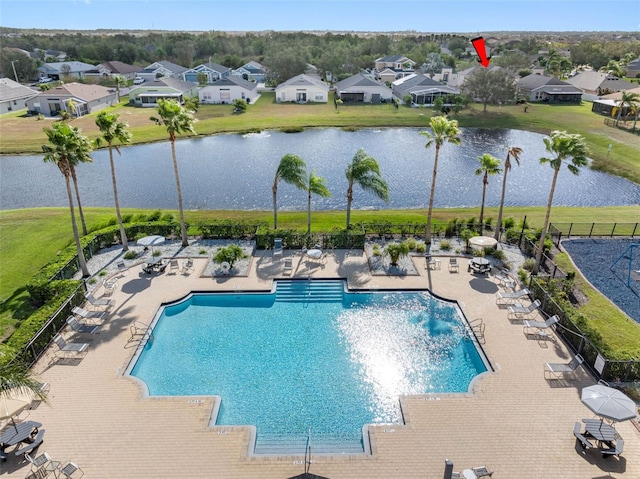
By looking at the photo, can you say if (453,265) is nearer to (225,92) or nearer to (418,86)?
(418,86)

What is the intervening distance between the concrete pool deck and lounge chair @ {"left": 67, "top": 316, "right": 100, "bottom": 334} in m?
0.50

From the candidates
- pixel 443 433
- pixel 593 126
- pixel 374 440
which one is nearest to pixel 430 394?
pixel 443 433

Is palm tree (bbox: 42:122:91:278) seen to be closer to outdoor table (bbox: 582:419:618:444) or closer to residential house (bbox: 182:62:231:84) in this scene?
outdoor table (bbox: 582:419:618:444)

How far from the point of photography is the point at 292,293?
2655 centimetres

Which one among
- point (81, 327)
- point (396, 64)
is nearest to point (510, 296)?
point (81, 327)

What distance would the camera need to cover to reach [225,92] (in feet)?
298

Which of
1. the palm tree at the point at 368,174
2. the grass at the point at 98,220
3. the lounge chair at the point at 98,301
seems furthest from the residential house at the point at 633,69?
the lounge chair at the point at 98,301

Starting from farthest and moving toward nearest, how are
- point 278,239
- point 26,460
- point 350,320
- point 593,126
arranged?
point 593,126 → point 278,239 → point 350,320 → point 26,460

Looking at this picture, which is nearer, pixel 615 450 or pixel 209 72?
pixel 615 450

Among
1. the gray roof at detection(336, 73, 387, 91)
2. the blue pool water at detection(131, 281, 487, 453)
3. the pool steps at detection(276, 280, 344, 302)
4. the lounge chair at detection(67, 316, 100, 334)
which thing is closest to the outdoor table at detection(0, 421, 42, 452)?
the blue pool water at detection(131, 281, 487, 453)

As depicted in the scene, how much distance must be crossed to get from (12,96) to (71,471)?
94398mm

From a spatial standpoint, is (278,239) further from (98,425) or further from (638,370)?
(638,370)

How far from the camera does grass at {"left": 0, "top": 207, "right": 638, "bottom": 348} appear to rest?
95.9ft

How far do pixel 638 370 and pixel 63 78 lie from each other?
135 metres
